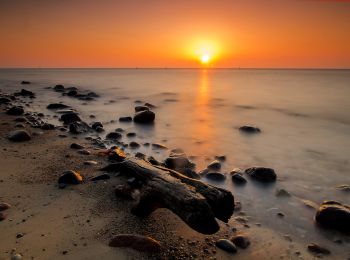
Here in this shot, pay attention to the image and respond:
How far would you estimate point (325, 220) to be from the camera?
421cm

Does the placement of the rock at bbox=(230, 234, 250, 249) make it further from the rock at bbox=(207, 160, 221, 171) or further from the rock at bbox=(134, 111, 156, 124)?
the rock at bbox=(134, 111, 156, 124)

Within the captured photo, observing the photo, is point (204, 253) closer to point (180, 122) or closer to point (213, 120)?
point (180, 122)

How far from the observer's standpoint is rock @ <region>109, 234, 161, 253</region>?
120 inches

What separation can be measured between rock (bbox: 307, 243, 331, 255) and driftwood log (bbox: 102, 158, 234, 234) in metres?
1.23

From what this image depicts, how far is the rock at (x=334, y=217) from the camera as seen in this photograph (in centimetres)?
407

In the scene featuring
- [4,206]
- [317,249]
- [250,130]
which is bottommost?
[250,130]

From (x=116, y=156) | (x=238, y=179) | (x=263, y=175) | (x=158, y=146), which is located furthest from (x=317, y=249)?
(x=158, y=146)

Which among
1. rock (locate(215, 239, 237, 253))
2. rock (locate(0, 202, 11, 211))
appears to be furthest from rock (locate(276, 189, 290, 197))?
rock (locate(0, 202, 11, 211))

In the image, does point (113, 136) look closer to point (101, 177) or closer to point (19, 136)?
point (19, 136)

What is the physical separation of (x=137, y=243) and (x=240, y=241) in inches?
51.6

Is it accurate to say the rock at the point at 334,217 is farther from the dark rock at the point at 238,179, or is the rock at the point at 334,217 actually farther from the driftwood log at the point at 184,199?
the driftwood log at the point at 184,199

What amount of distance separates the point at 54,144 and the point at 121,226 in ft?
14.2

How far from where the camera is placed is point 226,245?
3.38m

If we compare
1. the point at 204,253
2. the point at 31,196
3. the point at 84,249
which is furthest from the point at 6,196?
the point at 204,253
